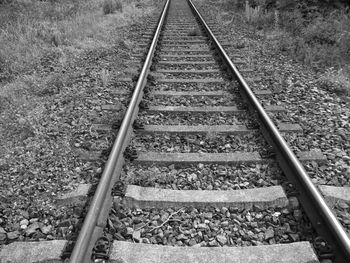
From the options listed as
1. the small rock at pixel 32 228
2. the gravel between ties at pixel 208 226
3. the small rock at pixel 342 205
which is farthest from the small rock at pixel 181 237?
the small rock at pixel 342 205

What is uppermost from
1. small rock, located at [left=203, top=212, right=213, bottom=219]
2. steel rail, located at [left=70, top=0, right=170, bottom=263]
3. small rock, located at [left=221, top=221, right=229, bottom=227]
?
steel rail, located at [left=70, top=0, right=170, bottom=263]

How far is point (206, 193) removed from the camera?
2688 mm

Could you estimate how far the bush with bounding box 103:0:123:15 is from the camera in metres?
12.4

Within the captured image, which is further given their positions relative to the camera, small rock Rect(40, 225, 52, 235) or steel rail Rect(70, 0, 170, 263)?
small rock Rect(40, 225, 52, 235)

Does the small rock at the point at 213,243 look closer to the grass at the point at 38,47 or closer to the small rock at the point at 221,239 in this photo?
the small rock at the point at 221,239

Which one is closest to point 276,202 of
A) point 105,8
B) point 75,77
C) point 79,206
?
point 79,206

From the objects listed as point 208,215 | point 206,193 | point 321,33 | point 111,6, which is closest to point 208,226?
point 208,215

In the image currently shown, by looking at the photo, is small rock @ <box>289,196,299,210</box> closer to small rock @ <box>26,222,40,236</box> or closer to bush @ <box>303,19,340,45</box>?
small rock @ <box>26,222,40,236</box>

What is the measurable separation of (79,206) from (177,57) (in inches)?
178

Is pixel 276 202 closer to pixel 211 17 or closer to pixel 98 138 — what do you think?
pixel 98 138

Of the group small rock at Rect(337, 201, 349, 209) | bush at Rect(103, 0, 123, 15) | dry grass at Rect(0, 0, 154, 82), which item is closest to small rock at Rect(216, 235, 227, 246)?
small rock at Rect(337, 201, 349, 209)

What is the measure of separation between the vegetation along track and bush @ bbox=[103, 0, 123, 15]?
9.13m

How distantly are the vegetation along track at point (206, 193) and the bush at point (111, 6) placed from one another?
9.13 metres

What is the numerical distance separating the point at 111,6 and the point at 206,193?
11.8m
